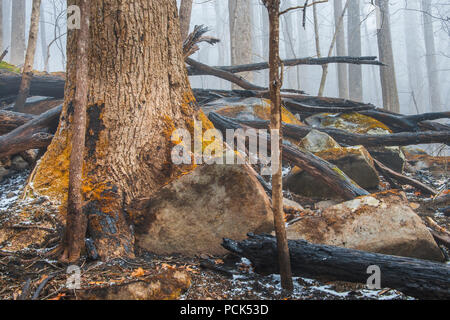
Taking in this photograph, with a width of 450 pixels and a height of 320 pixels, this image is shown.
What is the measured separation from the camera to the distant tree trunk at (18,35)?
1630 cm

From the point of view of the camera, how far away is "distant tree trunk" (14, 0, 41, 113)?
5.49 m

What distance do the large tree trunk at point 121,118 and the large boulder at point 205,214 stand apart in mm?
226

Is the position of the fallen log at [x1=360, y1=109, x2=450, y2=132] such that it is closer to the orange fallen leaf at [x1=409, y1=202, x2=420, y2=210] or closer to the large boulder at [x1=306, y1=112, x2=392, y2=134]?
the large boulder at [x1=306, y1=112, x2=392, y2=134]

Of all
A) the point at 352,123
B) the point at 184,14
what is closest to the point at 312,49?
the point at 352,123

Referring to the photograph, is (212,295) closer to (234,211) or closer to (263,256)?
(263,256)

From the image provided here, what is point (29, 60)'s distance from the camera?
571cm

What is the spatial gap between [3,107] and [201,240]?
606 cm

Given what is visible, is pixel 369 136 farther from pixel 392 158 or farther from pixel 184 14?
pixel 184 14

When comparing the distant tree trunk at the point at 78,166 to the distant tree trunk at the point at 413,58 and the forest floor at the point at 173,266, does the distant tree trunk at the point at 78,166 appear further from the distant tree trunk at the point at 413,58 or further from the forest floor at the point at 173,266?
the distant tree trunk at the point at 413,58

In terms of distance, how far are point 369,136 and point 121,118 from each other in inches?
169

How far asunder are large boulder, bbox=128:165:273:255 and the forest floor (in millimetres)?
141

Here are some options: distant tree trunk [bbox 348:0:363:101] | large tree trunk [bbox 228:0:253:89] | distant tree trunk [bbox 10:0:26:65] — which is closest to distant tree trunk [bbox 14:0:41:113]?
large tree trunk [bbox 228:0:253:89]

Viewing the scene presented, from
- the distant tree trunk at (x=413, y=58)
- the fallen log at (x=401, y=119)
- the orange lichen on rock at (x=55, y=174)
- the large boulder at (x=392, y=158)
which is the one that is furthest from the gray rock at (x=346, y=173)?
the distant tree trunk at (x=413, y=58)

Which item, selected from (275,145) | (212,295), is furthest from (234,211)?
(275,145)
